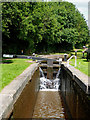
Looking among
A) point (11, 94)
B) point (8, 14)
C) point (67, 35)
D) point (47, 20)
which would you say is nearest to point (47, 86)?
point (8, 14)

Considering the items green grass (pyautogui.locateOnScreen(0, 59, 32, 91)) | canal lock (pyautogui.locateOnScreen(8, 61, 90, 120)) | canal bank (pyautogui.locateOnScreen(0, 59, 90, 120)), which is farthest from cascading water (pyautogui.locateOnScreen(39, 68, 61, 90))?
green grass (pyautogui.locateOnScreen(0, 59, 32, 91))

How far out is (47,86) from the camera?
546 inches

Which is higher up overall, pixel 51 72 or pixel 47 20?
pixel 47 20

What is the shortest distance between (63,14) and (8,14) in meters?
16.7

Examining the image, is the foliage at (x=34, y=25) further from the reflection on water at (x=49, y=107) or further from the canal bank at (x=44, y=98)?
the reflection on water at (x=49, y=107)

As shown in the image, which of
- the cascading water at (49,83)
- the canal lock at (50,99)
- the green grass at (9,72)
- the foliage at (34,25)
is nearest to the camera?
the canal lock at (50,99)

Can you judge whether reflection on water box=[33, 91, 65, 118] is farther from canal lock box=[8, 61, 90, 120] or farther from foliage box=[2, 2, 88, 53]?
foliage box=[2, 2, 88, 53]

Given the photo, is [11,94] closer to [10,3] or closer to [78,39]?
[10,3]

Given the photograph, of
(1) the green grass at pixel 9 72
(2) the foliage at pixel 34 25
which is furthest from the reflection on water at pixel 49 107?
(2) the foliage at pixel 34 25

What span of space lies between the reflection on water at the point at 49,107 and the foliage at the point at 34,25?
7686mm

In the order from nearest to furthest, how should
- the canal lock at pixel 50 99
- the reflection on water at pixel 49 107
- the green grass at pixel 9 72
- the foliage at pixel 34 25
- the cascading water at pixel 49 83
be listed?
the canal lock at pixel 50 99, the green grass at pixel 9 72, the reflection on water at pixel 49 107, the cascading water at pixel 49 83, the foliage at pixel 34 25

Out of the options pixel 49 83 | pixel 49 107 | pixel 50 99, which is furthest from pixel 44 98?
pixel 49 83

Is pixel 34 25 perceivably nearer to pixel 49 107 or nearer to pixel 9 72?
pixel 9 72

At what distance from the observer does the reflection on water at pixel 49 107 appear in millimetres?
8094
